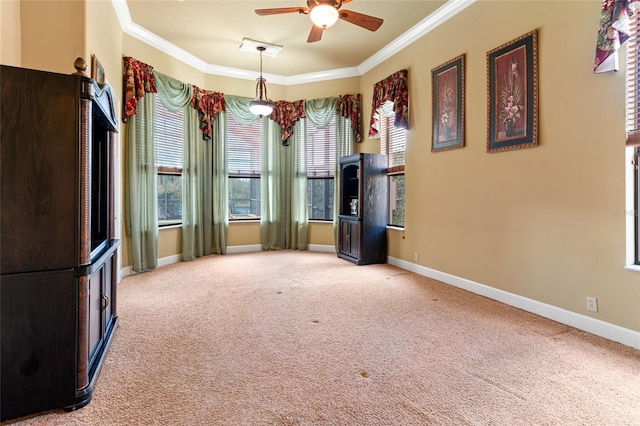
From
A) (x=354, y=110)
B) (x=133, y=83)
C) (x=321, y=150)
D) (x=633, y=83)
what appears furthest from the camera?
(x=321, y=150)

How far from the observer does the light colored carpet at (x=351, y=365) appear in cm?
165

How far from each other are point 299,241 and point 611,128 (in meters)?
4.92

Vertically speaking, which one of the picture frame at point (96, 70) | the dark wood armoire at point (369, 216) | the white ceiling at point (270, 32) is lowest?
the dark wood armoire at point (369, 216)

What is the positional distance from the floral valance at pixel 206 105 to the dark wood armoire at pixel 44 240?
4.10 m

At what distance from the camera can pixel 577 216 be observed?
9.01 ft

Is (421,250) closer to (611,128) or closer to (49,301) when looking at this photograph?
(611,128)

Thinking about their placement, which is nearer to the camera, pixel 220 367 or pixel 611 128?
pixel 220 367

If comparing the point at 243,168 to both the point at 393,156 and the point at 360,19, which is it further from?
the point at 360,19

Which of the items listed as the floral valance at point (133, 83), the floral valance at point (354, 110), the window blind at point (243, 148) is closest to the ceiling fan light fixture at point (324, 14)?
the floral valance at point (133, 83)

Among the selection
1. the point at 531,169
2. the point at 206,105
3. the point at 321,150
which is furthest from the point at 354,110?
the point at 531,169

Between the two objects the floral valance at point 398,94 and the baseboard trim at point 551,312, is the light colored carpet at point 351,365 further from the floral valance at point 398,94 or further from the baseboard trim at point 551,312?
the floral valance at point 398,94

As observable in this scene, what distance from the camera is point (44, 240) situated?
5.19 ft

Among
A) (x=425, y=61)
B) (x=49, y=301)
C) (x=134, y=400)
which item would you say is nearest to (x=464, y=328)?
(x=134, y=400)

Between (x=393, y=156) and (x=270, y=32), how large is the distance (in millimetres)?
2621
